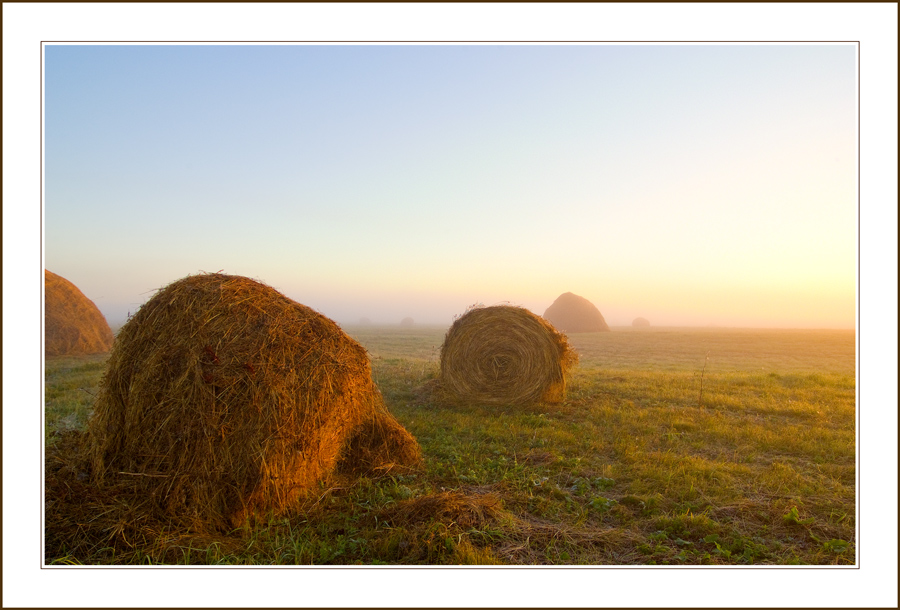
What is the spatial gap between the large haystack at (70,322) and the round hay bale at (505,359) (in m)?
15.9

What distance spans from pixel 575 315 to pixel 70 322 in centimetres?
4702

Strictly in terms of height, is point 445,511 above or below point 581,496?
above

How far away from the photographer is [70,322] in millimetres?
19125

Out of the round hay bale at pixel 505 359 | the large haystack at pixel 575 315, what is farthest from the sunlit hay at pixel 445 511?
the large haystack at pixel 575 315

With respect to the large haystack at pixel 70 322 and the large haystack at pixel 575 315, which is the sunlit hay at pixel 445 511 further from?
the large haystack at pixel 575 315

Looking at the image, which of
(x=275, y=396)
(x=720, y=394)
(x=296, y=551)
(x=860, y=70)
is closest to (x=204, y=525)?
(x=296, y=551)

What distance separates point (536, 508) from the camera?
5.20 m

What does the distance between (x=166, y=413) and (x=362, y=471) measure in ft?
7.64

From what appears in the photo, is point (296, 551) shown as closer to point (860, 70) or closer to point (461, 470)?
point (461, 470)

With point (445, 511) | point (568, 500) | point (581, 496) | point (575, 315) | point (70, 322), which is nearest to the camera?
point (445, 511)

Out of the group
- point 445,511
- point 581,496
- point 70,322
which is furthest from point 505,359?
point 70,322

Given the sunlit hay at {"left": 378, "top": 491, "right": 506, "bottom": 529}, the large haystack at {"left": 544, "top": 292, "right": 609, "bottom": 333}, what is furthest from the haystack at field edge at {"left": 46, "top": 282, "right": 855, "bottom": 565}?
the large haystack at {"left": 544, "top": 292, "right": 609, "bottom": 333}

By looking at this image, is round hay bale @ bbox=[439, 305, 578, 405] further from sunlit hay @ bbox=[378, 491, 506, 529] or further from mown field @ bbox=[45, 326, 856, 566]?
sunlit hay @ bbox=[378, 491, 506, 529]

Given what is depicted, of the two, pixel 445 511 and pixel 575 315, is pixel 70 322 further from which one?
pixel 575 315
